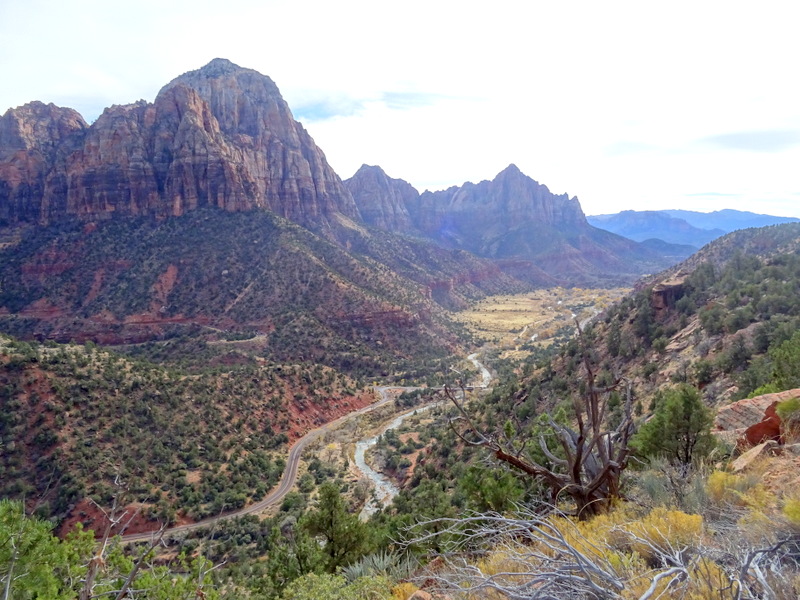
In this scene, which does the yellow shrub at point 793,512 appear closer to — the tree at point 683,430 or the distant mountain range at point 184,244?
the tree at point 683,430

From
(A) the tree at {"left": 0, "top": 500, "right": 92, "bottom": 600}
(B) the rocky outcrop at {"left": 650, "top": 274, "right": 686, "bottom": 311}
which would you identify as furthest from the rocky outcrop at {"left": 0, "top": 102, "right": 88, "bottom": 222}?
(B) the rocky outcrop at {"left": 650, "top": 274, "right": 686, "bottom": 311}

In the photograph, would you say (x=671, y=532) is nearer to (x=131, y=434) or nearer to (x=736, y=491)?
(x=736, y=491)

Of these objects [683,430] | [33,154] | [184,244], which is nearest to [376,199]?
[33,154]

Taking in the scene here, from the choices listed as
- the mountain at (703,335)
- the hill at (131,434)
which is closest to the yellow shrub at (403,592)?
the mountain at (703,335)

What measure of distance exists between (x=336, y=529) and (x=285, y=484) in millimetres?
22052

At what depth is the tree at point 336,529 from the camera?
1345 centimetres

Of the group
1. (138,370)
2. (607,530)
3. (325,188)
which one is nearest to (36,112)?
(325,188)

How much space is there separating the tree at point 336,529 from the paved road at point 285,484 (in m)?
5.26

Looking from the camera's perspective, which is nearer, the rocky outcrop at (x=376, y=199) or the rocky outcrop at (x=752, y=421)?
the rocky outcrop at (x=752, y=421)

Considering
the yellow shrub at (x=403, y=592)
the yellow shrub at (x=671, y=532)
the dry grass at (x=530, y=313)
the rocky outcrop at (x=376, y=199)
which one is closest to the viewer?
the yellow shrub at (x=671, y=532)

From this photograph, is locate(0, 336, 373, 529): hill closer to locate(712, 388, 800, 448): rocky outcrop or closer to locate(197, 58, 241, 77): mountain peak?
locate(712, 388, 800, 448): rocky outcrop

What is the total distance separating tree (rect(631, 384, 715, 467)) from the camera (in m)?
11.4

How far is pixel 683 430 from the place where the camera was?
38.8 feet

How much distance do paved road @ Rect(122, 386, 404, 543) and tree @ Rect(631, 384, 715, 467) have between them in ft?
49.5
